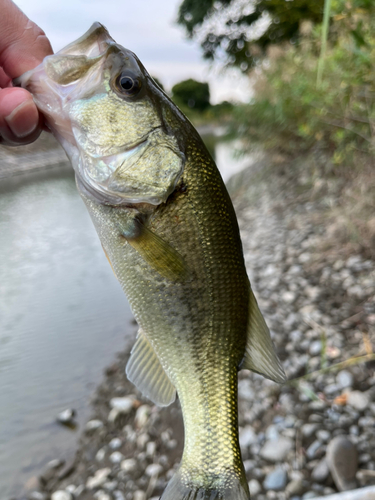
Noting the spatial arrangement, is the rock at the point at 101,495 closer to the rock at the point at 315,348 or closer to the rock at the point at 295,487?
the rock at the point at 295,487

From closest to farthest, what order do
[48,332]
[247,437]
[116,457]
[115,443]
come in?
[247,437] → [116,457] → [115,443] → [48,332]

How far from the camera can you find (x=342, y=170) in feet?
20.6

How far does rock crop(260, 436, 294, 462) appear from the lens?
8.54ft

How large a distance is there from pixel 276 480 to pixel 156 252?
198 cm

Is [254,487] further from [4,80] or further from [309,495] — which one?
[4,80]

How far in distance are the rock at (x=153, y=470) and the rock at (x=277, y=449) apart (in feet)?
2.37

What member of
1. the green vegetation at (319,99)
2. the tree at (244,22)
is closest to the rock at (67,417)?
the green vegetation at (319,99)

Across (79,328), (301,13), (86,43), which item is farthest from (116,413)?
(301,13)

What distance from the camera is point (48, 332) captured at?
194 inches

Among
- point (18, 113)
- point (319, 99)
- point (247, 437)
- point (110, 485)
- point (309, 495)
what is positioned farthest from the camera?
point (319, 99)

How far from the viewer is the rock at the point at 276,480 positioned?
7.98ft

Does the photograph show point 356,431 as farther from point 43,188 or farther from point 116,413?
point 43,188

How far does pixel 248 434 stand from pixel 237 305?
1841mm

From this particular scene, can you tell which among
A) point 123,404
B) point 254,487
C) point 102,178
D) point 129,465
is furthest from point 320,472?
point 102,178
